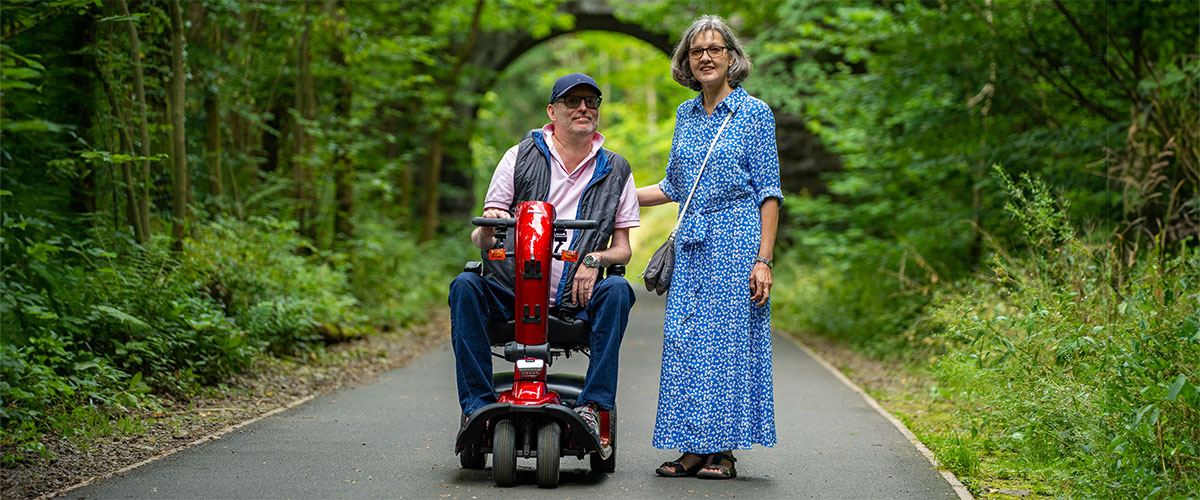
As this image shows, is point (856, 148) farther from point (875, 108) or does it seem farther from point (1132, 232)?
point (1132, 232)

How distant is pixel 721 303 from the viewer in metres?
5.11

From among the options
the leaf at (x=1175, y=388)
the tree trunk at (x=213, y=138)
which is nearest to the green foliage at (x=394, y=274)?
the tree trunk at (x=213, y=138)

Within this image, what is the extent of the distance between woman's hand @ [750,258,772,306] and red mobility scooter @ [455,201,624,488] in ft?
2.72

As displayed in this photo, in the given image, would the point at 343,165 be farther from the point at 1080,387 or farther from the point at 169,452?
the point at 1080,387

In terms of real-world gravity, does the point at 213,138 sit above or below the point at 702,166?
below

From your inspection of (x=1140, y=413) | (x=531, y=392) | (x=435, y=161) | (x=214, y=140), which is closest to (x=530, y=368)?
(x=531, y=392)

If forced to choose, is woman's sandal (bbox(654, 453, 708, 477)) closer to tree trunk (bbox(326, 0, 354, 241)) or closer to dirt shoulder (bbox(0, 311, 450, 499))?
dirt shoulder (bbox(0, 311, 450, 499))

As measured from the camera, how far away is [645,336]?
1306 cm

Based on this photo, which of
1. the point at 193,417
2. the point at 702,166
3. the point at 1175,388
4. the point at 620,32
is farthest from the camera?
the point at 620,32

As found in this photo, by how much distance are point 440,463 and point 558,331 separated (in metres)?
0.97

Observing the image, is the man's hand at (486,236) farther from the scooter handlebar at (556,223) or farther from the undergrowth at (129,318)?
the undergrowth at (129,318)

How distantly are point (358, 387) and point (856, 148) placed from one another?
779 centimetres

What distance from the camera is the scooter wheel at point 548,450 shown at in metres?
4.63

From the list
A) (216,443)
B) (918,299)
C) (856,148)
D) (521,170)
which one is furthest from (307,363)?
(856,148)
